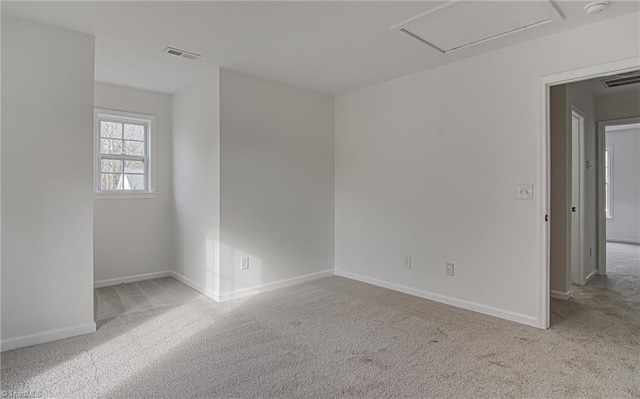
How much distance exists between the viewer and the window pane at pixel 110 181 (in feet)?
14.3

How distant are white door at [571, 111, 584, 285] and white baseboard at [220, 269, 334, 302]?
10.0 feet

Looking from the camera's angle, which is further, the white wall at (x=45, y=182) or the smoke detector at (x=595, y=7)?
the white wall at (x=45, y=182)

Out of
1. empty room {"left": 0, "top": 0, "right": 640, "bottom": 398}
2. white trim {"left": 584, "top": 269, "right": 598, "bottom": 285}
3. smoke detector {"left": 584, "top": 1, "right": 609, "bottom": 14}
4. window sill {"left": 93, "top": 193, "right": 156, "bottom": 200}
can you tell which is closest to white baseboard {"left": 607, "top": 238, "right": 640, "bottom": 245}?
empty room {"left": 0, "top": 0, "right": 640, "bottom": 398}

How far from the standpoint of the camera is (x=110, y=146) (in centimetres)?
441

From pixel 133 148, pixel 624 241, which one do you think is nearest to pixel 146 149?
pixel 133 148

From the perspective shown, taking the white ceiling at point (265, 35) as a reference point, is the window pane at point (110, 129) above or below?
below

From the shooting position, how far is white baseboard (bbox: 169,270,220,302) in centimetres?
380

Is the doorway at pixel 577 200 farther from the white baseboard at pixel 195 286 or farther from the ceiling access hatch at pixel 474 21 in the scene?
the white baseboard at pixel 195 286

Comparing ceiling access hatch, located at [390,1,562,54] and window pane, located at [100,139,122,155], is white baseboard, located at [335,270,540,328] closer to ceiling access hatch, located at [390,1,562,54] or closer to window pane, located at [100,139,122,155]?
ceiling access hatch, located at [390,1,562,54]

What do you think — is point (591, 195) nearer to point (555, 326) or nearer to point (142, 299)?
point (555, 326)

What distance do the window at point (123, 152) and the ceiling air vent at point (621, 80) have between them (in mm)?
5457

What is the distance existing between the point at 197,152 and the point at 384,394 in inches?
127

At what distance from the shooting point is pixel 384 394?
2.04m

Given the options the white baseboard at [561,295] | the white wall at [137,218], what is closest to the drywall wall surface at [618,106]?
the white baseboard at [561,295]
